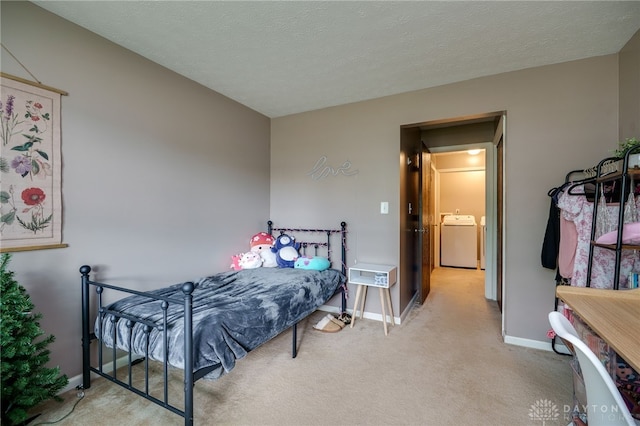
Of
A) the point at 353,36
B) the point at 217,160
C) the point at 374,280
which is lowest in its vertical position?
the point at 374,280

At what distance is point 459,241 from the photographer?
5.60m

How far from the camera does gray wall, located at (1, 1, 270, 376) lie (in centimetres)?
170

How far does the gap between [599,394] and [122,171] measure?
275 cm

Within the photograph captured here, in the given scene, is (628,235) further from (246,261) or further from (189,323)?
(246,261)

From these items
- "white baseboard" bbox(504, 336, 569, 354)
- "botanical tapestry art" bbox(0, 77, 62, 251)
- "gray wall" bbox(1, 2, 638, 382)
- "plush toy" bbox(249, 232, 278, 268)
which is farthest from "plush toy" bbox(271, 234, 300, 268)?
"white baseboard" bbox(504, 336, 569, 354)

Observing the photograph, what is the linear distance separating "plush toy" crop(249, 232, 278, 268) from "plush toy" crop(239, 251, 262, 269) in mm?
79

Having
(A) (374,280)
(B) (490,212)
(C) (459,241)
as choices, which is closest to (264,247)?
(A) (374,280)

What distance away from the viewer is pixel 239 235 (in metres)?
3.11

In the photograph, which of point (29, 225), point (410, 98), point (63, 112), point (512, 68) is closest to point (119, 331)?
point (29, 225)

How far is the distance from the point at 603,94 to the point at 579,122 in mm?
245

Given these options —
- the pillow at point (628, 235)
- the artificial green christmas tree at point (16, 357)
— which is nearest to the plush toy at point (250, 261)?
the artificial green christmas tree at point (16, 357)

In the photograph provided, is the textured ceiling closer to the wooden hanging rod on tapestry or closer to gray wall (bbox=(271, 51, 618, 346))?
gray wall (bbox=(271, 51, 618, 346))

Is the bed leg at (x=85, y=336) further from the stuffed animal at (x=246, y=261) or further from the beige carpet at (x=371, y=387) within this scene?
the stuffed animal at (x=246, y=261)

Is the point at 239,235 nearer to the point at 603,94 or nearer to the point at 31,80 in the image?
the point at 31,80
